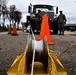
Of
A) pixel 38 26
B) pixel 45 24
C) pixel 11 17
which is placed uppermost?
pixel 45 24

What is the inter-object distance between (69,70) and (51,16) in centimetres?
2021

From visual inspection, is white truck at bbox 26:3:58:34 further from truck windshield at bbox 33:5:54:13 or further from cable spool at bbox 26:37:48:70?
cable spool at bbox 26:37:48:70

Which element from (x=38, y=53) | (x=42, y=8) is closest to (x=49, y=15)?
(x=42, y=8)

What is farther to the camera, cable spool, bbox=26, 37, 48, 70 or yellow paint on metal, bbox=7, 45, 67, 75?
cable spool, bbox=26, 37, 48, 70

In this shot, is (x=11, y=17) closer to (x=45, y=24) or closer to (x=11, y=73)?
(x=45, y=24)

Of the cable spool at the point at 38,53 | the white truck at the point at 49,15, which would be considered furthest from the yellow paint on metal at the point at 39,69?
the white truck at the point at 49,15

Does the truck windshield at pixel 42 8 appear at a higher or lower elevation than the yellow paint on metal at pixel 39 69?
lower

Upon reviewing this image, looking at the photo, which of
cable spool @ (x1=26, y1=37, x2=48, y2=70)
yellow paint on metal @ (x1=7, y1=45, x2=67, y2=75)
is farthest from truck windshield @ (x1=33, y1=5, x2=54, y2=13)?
yellow paint on metal @ (x1=7, y1=45, x2=67, y2=75)

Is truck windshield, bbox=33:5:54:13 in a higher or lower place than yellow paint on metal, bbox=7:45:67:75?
lower

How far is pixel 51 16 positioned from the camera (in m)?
26.0

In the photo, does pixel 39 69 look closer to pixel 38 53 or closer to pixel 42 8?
pixel 38 53

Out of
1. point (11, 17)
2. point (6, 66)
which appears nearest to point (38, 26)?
point (6, 66)

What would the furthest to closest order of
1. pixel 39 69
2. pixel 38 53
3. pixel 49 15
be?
pixel 49 15
pixel 38 53
pixel 39 69

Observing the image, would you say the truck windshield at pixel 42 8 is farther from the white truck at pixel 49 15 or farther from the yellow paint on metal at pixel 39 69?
the yellow paint on metal at pixel 39 69
